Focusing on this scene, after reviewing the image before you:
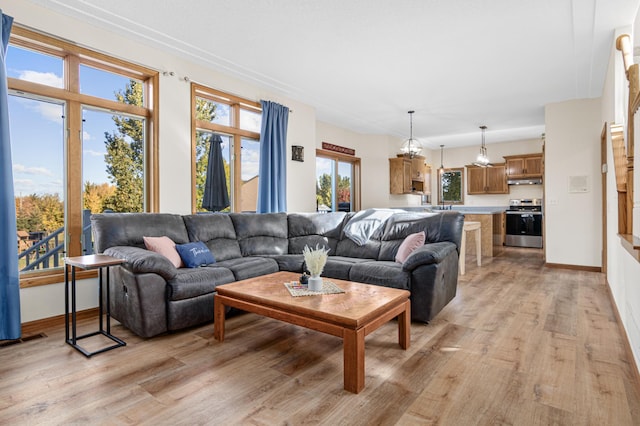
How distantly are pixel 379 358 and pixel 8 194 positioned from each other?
305 cm

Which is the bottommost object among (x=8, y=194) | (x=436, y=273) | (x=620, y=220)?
(x=436, y=273)

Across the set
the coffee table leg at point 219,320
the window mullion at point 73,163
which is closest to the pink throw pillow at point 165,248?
the window mullion at point 73,163

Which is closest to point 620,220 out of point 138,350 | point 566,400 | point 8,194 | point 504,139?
point 566,400

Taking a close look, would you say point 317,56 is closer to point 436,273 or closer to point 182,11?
point 182,11

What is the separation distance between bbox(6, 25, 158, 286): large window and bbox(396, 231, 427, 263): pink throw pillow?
8.96ft

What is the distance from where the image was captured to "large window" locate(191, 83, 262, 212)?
4.48 metres

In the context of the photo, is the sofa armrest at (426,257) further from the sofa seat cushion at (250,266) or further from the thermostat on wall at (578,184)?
the thermostat on wall at (578,184)

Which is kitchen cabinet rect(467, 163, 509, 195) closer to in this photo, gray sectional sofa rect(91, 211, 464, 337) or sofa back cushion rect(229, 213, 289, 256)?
gray sectional sofa rect(91, 211, 464, 337)

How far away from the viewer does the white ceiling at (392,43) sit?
307 cm

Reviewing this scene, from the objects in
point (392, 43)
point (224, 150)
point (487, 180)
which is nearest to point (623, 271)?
point (392, 43)

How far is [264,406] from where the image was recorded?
1838mm

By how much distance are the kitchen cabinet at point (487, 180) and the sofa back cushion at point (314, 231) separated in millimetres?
6295

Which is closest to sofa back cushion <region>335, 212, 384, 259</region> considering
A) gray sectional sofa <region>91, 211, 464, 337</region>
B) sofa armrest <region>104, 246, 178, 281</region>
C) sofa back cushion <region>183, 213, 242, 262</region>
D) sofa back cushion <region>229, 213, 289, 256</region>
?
gray sectional sofa <region>91, 211, 464, 337</region>

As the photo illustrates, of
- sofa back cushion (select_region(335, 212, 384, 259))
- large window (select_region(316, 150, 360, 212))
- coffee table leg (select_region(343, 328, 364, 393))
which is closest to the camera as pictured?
coffee table leg (select_region(343, 328, 364, 393))
